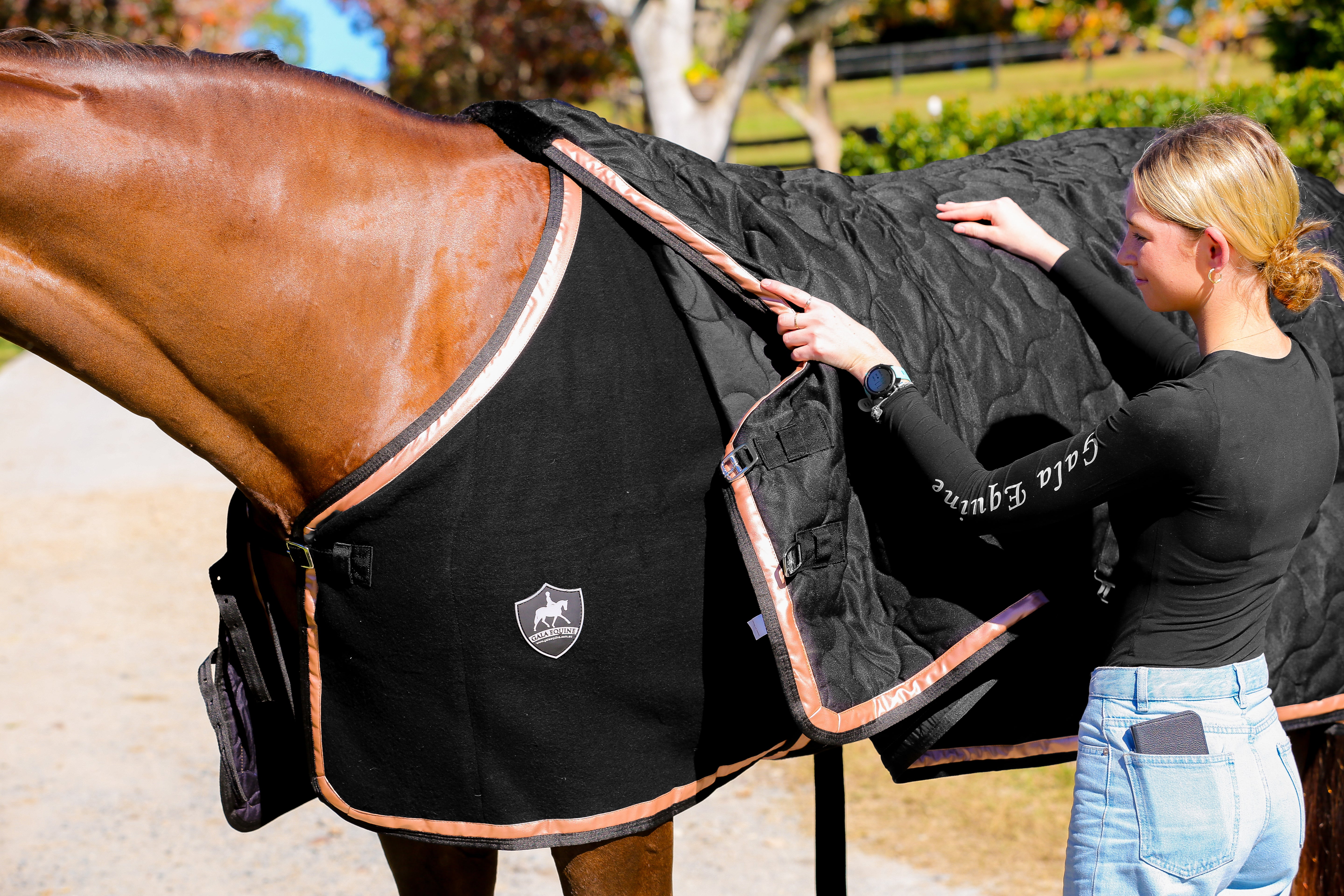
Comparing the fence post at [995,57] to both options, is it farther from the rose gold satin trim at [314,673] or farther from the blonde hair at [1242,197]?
the rose gold satin trim at [314,673]

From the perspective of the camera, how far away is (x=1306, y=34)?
23.6 feet

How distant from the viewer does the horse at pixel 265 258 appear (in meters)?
1.40

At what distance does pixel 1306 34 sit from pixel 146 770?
763 cm

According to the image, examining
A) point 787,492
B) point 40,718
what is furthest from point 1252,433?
point 40,718

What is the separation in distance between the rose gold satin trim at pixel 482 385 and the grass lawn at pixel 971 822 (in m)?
1.96

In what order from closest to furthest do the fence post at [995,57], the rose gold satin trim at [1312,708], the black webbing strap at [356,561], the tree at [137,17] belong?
the black webbing strap at [356,561], the rose gold satin trim at [1312,708], the tree at [137,17], the fence post at [995,57]

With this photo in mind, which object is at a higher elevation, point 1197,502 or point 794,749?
point 1197,502

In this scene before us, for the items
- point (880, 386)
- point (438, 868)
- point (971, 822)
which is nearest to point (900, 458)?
point (880, 386)

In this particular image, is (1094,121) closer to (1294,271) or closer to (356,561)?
(1294,271)

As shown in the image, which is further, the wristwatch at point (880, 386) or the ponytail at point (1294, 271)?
the wristwatch at point (880, 386)

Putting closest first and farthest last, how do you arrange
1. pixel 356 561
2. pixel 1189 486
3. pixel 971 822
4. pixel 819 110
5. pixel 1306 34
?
pixel 1189 486, pixel 356 561, pixel 971 822, pixel 1306 34, pixel 819 110

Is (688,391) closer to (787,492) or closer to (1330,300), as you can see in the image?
(787,492)

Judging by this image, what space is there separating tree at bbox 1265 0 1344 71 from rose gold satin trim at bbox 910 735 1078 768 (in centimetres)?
631

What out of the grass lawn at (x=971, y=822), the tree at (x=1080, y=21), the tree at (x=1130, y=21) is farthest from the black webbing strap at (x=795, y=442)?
the tree at (x=1080, y=21)
